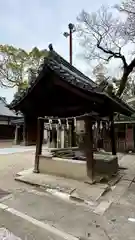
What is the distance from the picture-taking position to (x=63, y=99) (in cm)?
678

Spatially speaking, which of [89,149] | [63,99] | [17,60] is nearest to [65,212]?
[89,149]

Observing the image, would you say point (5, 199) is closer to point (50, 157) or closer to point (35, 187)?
point (35, 187)

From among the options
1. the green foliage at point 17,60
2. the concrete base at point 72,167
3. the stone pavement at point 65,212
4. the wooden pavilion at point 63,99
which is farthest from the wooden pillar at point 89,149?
the green foliage at point 17,60

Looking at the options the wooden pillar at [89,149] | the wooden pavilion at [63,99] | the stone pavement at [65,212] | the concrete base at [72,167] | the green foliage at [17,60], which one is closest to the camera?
the stone pavement at [65,212]

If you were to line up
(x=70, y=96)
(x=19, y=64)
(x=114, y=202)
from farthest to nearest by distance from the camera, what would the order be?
1. (x=19, y=64)
2. (x=70, y=96)
3. (x=114, y=202)

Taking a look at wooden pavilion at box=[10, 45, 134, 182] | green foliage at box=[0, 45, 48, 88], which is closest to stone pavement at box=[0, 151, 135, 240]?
wooden pavilion at box=[10, 45, 134, 182]

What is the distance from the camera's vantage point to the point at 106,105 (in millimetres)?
6723

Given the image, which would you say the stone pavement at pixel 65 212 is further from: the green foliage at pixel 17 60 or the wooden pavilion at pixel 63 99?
the green foliage at pixel 17 60

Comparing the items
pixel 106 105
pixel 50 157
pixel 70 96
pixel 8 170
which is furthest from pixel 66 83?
pixel 8 170

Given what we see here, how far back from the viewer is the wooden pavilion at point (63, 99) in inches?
230

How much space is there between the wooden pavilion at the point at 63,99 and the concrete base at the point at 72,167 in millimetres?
242

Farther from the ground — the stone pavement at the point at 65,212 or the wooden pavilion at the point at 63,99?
the wooden pavilion at the point at 63,99

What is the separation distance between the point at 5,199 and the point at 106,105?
13.2 feet

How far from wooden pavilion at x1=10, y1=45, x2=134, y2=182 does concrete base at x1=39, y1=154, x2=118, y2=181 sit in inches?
9.5
